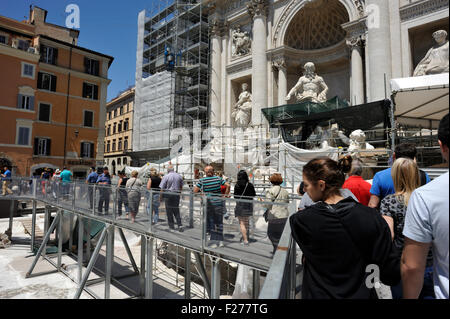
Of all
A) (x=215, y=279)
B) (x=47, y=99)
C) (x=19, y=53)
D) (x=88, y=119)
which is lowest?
(x=215, y=279)

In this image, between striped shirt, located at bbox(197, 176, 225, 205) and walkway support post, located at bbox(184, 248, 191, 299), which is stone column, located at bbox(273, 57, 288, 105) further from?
striped shirt, located at bbox(197, 176, 225, 205)

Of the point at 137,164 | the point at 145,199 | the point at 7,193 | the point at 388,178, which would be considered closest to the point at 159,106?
the point at 137,164

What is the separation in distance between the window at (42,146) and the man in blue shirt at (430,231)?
3057cm

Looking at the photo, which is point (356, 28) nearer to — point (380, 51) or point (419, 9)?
point (380, 51)

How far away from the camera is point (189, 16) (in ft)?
98.5

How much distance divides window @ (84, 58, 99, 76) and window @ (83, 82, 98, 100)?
4.99ft

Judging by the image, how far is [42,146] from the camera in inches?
1046

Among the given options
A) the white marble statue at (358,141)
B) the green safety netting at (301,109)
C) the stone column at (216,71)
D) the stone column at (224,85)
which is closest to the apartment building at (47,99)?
the stone column at (216,71)

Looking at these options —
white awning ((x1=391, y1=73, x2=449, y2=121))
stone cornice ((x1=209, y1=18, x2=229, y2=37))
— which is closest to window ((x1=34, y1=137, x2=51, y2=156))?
stone cornice ((x1=209, y1=18, x2=229, y2=37))

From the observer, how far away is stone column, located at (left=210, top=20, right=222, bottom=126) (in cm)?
2536

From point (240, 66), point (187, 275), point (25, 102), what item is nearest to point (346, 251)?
point (187, 275)

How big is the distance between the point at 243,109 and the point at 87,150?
17.6m

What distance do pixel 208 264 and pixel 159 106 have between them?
23259 mm

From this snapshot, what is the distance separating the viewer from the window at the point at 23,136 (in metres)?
24.4
